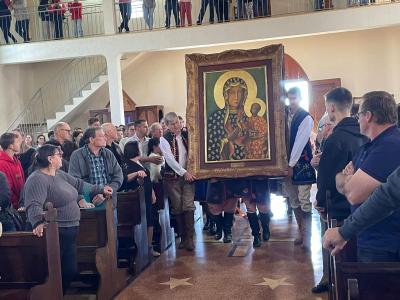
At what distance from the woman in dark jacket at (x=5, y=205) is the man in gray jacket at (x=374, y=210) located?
2.68 meters

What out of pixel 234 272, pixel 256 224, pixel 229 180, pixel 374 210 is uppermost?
pixel 374 210

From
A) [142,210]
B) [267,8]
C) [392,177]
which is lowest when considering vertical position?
[142,210]

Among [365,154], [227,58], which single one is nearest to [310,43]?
[227,58]

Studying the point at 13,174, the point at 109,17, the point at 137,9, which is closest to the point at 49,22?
the point at 109,17

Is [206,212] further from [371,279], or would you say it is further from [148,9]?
[148,9]

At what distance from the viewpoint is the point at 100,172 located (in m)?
4.73

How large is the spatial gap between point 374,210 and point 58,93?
573 inches

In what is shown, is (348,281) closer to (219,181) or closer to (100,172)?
(100,172)

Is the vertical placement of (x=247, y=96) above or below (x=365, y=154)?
above

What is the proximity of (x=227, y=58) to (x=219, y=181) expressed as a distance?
1403 millimetres

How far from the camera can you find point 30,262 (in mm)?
3635

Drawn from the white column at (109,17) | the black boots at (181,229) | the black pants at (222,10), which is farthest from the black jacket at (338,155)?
the white column at (109,17)

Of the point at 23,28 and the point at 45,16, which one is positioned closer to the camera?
the point at 45,16

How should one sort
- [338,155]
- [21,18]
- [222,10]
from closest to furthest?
[338,155] < [222,10] < [21,18]
